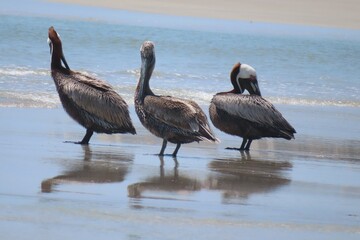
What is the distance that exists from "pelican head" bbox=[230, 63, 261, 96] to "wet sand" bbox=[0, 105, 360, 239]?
65 centimetres

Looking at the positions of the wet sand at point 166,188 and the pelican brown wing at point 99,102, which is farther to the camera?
the pelican brown wing at point 99,102

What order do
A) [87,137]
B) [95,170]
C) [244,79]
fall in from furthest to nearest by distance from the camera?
[244,79]
[87,137]
[95,170]

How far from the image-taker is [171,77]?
59.4ft

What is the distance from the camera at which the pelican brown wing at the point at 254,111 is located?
10398 mm

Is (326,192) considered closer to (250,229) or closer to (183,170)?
(183,170)

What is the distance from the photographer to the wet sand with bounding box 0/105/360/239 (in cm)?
584

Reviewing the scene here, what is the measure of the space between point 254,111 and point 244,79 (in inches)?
35.2

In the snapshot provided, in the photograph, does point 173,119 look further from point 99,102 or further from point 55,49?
point 55,49

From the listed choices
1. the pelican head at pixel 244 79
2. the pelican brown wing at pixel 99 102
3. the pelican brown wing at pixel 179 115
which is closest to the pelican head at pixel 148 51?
the pelican brown wing at pixel 179 115

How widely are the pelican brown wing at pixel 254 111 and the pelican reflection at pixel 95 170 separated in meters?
1.94

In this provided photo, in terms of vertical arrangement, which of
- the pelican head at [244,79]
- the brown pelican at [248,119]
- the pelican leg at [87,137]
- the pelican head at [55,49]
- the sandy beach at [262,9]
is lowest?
the pelican leg at [87,137]

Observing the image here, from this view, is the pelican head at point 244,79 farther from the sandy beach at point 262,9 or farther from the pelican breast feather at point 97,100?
the sandy beach at point 262,9

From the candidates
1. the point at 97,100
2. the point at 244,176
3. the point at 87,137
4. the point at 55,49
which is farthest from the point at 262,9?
the point at 244,176

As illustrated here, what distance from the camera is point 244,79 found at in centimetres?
1127
